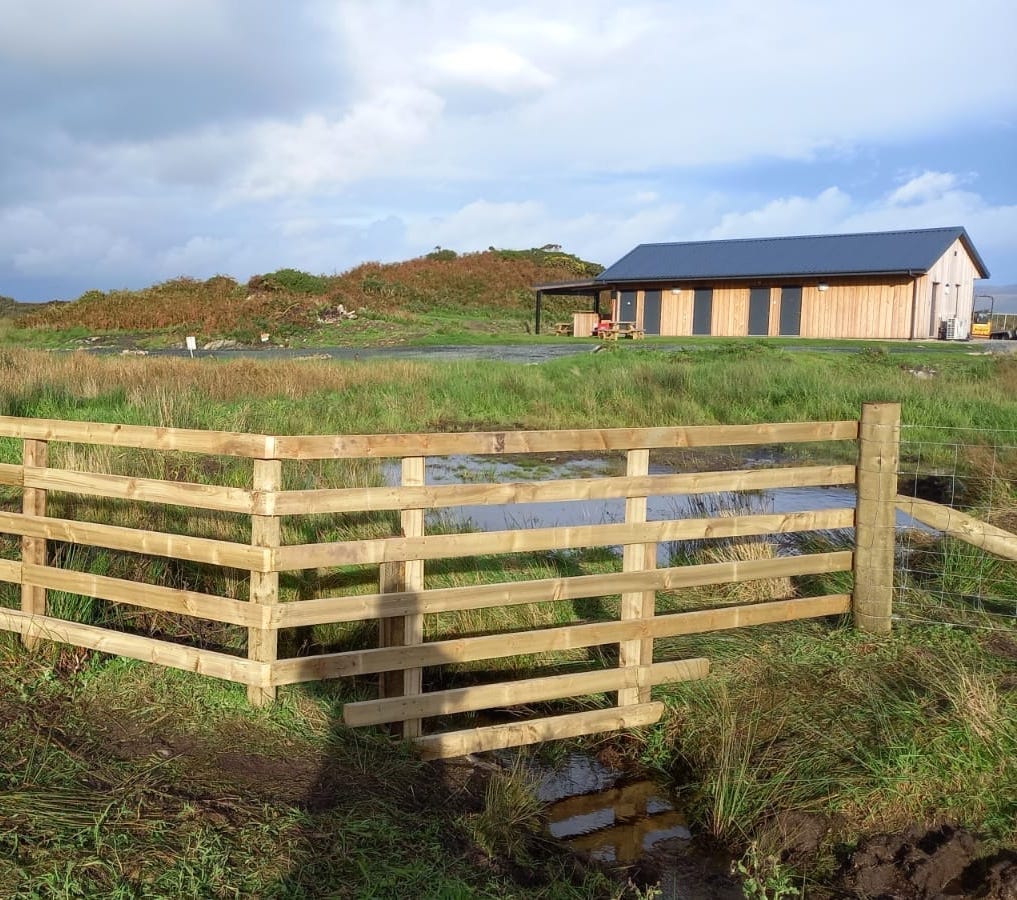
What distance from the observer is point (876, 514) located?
6328mm

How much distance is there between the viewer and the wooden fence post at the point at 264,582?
493cm

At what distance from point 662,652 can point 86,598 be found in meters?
3.58

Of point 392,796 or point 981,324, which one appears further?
point 981,324

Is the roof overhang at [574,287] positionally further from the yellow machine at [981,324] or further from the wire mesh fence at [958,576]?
the wire mesh fence at [958,576]

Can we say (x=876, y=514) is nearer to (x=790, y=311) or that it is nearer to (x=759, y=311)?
(x=790, y=311)

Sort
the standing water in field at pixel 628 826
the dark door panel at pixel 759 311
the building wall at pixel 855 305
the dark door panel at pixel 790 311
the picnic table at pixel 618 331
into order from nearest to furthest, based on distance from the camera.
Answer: the standing water in field at pixel 628 826, the building wall at pixel 855 305, the picnic table at pixel 618 331, the dark door panel at pixel 790 311, the dark door panel at pixel 759 311

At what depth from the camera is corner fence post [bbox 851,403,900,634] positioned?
631cm

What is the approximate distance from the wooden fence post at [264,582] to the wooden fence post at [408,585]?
0.57 meters

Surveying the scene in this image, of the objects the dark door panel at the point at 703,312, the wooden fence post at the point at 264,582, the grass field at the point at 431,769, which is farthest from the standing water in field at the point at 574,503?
the dark door panel at the point at 703,312

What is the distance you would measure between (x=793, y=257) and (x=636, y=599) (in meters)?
40.7

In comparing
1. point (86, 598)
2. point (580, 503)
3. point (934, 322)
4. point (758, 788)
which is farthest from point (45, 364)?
point (934, 322)

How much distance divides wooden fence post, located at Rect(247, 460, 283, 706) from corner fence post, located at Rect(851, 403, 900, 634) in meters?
3.63

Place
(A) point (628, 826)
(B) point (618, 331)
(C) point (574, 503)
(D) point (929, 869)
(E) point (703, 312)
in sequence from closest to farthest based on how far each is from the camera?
(D) point (929, 869) < (A) point (628, 826) < (C) point (574, 503) < (B) point (618, 331) < (E) point (703, 312)

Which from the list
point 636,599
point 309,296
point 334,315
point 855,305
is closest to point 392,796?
point 636,599
